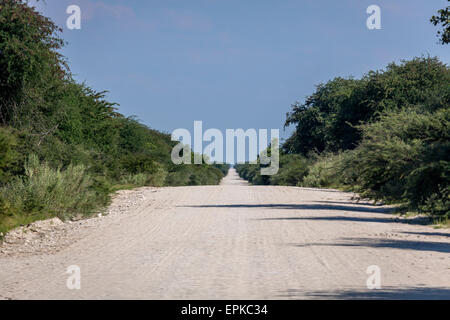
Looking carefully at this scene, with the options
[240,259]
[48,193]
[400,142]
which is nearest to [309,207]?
[400,142]

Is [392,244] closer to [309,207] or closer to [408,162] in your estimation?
[408,162]

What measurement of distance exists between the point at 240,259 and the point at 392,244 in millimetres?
4909

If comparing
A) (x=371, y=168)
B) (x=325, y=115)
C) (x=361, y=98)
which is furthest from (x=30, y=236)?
(x=325, y=115)

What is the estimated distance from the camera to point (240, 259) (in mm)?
13586

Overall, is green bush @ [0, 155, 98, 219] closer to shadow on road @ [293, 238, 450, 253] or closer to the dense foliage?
shadow on road @ [293, 238, 450, 253]

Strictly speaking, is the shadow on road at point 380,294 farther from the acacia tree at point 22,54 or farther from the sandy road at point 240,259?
the acacia tree at point 22,54

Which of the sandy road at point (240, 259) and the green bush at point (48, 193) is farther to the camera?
the green bush at point (48, 193)

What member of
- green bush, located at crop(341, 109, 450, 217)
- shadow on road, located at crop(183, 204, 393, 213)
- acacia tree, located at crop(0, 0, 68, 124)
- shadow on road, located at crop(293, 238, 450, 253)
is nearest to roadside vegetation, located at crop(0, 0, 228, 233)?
acacia tree, located at crop(0, 0, 68, 124)

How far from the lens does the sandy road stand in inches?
398

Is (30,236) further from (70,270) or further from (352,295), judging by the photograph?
(352,295)

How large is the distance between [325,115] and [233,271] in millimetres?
68763

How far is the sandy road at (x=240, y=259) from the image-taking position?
33.2 feet

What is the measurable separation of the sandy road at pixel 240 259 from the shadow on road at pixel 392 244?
25 millimetres

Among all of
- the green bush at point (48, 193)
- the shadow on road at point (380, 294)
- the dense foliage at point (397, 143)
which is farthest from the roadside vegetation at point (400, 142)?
the green bush at point (48, 193)
